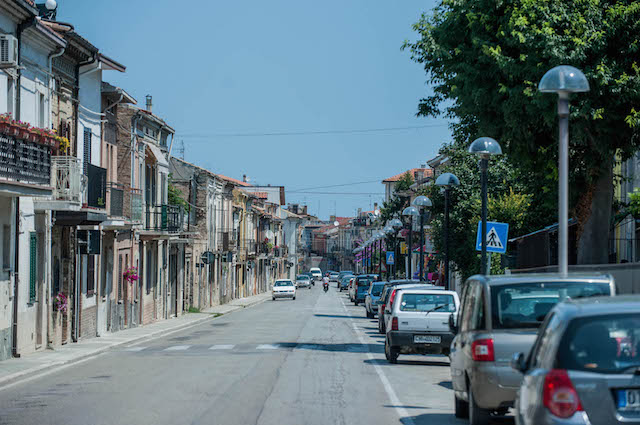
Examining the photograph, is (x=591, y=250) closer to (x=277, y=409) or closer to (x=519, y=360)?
(x=277, y=409)

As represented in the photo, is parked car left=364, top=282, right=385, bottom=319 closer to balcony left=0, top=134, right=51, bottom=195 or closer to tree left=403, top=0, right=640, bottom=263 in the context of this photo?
tree left=403, top=0, right=640, bottom=263

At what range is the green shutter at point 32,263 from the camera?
2377cm

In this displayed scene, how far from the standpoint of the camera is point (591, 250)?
2356cm

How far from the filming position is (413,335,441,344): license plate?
20234 millimetres

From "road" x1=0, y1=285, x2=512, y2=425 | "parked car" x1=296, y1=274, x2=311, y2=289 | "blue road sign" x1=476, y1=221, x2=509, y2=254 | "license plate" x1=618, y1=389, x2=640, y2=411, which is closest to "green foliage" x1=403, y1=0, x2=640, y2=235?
"blue road sign" x1=476, y1=221, x2=509, y2=254

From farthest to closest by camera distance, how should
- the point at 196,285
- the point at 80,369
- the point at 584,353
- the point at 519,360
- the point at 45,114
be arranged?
the point at 196,285
the point at 45,114
the point at 80,369
the point at 519,360
the point at 584,353

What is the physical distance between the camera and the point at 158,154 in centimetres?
4191

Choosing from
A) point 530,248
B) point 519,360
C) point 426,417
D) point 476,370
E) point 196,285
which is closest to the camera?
point 519,360

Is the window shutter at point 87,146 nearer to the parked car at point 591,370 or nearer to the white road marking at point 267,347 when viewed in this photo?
the white road marking at point 267,347

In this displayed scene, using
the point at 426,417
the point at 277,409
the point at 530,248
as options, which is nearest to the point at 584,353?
the point at 426,417

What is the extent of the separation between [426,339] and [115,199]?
15781 mm

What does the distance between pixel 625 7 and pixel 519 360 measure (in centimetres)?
1500

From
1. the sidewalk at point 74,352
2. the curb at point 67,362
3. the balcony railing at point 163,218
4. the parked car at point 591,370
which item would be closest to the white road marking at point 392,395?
the parked car at point 591,370

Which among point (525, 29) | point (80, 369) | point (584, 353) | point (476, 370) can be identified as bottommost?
point (80, 369)
